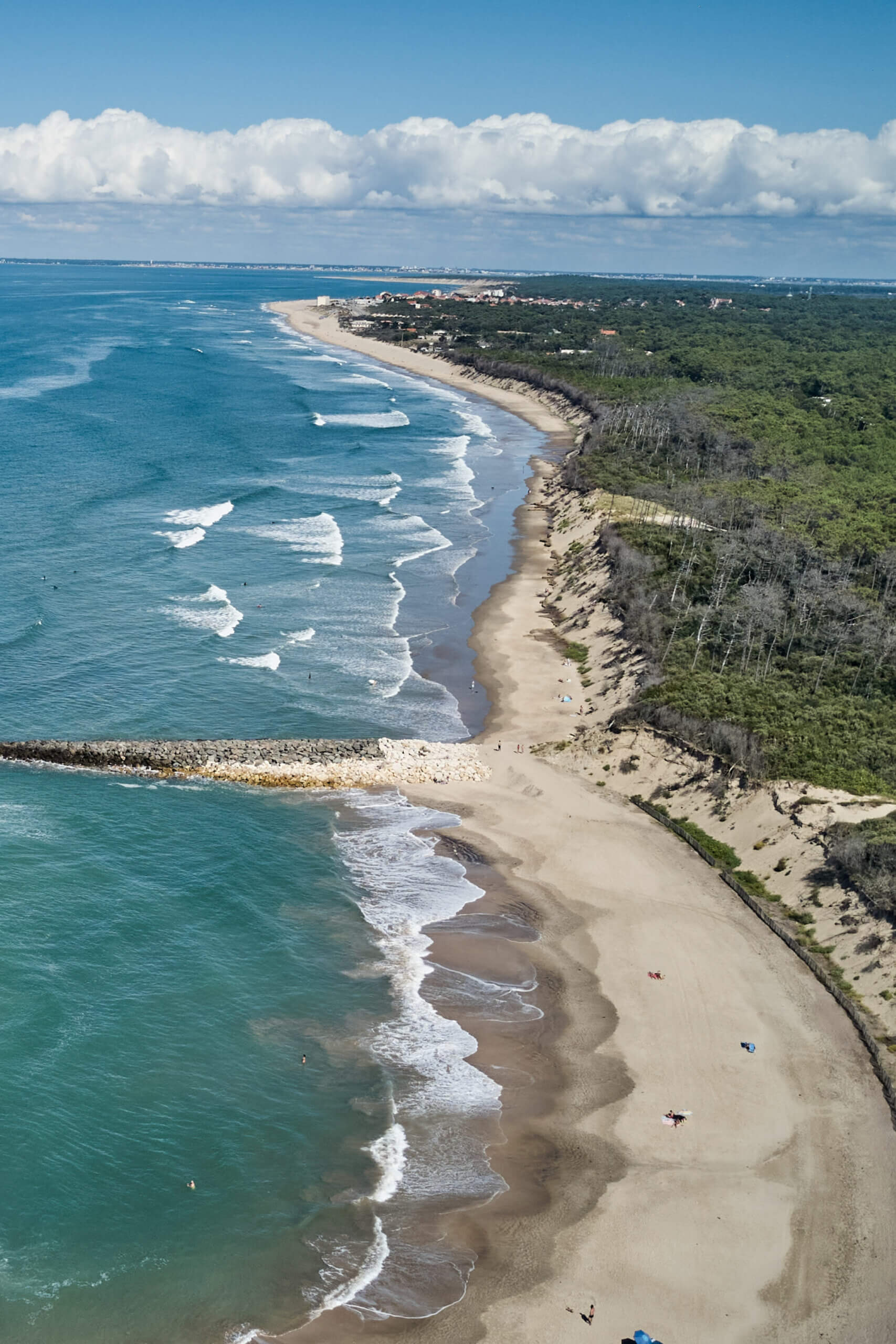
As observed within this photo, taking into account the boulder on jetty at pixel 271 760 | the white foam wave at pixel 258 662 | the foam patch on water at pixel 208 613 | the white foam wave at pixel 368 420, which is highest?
the white foam wave at pixel 368 420

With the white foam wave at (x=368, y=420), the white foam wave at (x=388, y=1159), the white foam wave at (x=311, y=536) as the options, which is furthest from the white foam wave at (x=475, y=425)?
the white foam wave at (x=388, y=1159)

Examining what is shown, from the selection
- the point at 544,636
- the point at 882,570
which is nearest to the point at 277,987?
the point at 544,636

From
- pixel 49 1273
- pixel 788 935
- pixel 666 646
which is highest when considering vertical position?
pixel 666 646

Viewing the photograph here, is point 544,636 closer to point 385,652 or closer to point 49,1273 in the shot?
point 385,652

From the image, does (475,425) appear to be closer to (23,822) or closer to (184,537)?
(184,537)

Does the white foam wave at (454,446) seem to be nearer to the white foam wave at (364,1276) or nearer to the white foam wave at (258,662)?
the white foam wave at (258,662)

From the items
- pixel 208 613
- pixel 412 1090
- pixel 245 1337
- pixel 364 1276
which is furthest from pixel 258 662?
pixel 245 1337
